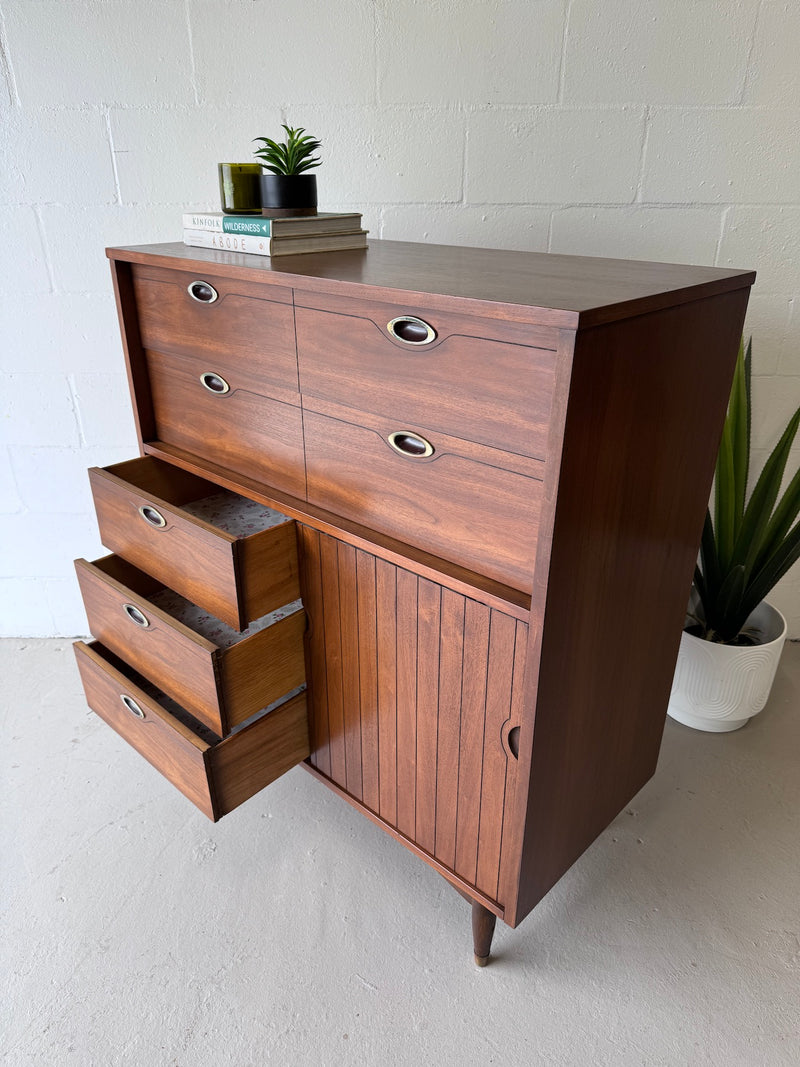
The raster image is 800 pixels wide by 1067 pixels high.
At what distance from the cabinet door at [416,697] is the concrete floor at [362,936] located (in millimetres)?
188

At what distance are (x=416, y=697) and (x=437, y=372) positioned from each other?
50 cm

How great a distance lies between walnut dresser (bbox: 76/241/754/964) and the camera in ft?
2.97

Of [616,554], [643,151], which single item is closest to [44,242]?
[643,151]

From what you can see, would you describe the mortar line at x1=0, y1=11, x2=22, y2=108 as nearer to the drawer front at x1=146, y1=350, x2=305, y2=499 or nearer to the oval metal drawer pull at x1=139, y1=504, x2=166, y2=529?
the drawer front at x1=146, y1=350, x2=305, y2=499

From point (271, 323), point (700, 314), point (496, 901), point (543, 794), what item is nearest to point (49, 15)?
point (271, 323)

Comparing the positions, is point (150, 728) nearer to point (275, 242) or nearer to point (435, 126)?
point (275, 242)

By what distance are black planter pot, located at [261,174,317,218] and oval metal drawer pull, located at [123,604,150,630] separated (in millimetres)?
706

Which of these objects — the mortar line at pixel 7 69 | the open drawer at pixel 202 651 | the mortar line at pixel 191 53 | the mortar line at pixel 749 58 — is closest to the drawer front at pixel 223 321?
the open drawer at pixel 202 651

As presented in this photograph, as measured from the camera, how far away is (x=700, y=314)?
1.00m

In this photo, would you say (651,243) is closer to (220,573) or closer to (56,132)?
(220,573)

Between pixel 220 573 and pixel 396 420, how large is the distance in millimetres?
375

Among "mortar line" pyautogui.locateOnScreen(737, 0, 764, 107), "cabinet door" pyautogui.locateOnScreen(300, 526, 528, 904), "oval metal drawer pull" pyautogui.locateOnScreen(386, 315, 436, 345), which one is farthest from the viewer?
"mortar line" pyautogui.locateOnScreen(737, 0, 764, 107)

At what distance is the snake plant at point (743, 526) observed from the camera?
1.55 metres

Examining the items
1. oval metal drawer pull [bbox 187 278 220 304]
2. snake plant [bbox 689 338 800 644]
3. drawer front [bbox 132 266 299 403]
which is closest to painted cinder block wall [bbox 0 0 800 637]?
snake plant [bbox 689 338 800 644]
